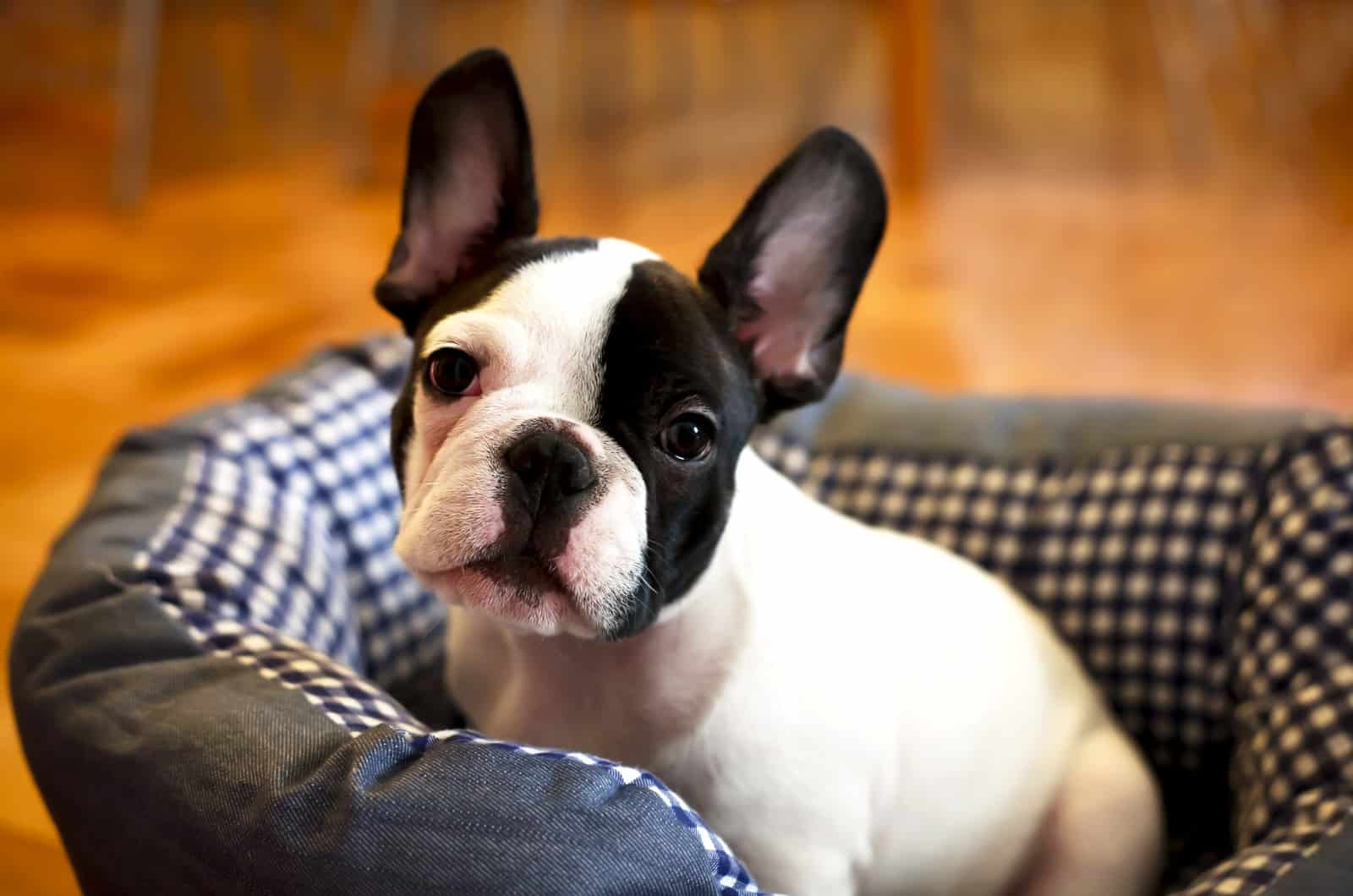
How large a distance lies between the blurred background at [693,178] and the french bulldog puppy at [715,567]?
2.58 feet

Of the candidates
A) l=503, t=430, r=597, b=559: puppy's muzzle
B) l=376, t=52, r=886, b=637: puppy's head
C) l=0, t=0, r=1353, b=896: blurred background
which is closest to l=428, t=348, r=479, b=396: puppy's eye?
l=376, t=52, r=886, b=637: puppy's head

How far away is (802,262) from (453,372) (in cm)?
35

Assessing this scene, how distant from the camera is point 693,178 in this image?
420cm

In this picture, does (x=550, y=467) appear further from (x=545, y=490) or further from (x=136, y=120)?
(x=136, y=120)

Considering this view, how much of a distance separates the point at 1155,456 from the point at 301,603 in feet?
3.63

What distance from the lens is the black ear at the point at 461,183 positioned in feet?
4.07

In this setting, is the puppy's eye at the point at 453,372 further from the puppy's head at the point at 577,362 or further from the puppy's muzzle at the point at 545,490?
the puppy's muzzle at the point at 545,490

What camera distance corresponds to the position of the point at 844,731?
131 centimetres

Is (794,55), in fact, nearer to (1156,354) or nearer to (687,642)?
(1156,354)

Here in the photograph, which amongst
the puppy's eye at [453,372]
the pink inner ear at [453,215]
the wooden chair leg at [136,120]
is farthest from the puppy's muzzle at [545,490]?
the wooden chair leg at [136,120]


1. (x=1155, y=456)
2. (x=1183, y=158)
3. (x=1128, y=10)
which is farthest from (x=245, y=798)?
(x=1128, y=10)

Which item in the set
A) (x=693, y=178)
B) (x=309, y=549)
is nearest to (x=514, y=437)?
(x=309, y=549)

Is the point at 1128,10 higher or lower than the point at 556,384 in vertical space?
higher

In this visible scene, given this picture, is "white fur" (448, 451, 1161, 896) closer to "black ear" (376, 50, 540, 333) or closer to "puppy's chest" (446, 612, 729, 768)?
"puppy's chest" (446, 612, 729, 768)
